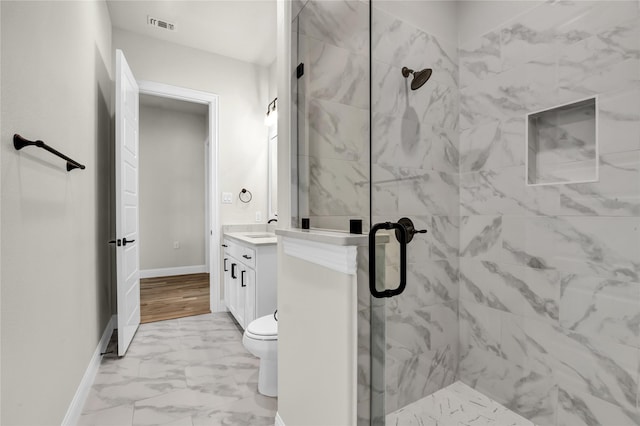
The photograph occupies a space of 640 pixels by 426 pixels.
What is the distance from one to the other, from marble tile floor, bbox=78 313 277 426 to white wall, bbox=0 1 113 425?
0.22 m

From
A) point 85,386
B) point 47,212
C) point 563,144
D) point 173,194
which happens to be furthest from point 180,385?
point 173,194

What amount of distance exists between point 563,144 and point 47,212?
2382 millimetres

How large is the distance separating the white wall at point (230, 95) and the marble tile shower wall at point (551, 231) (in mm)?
2238

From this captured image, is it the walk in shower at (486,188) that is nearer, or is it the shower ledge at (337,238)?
the shower ledge at (337,238)

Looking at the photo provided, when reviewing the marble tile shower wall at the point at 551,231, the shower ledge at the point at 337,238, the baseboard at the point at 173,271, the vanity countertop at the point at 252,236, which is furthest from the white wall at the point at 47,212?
the baseboard at the point at 173,271

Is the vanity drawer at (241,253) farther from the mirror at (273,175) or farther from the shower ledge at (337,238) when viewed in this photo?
the shower ledge at (337,238)

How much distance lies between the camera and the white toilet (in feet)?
5.84

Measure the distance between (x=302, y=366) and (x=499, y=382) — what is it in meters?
1.23

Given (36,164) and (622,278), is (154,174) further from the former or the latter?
(622,278)

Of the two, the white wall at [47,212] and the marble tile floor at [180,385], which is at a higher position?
the white wall at [47,212]

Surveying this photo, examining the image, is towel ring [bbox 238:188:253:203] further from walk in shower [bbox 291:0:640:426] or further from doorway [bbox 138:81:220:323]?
walk in shower [bbox 291:0:640:426]

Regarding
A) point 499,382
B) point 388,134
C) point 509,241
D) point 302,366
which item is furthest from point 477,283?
point 302,366

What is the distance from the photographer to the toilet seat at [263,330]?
179 centimetres

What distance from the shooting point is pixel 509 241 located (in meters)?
1.71
